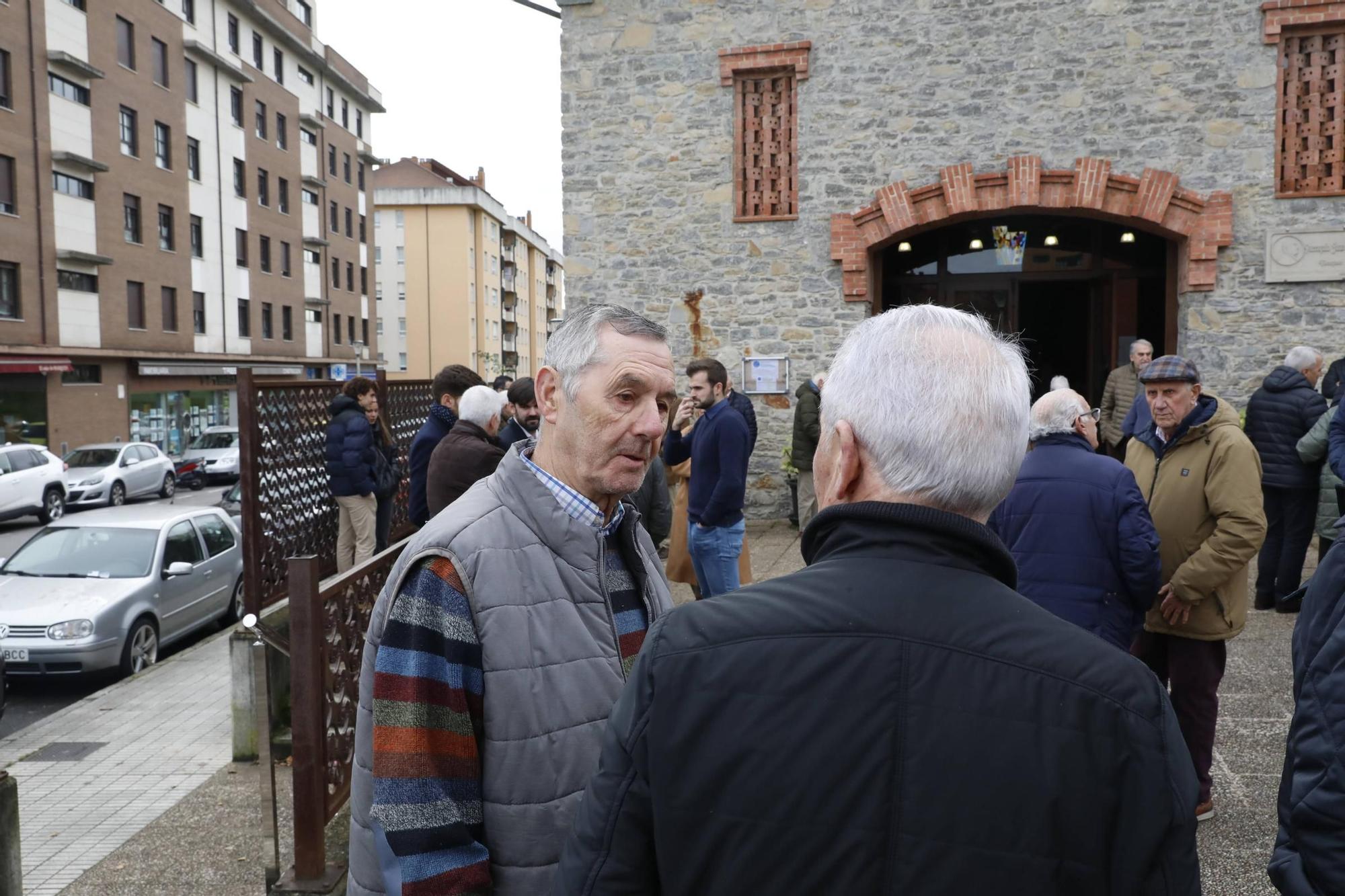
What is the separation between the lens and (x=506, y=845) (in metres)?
1.72

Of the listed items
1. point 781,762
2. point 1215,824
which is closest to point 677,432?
point 1215,824

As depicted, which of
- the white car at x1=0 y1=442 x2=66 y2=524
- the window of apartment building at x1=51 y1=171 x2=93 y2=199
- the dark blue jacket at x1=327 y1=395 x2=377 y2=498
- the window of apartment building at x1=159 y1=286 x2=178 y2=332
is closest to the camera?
the dark blue jacket at x1=327 y1=395 x2=377 y2=498

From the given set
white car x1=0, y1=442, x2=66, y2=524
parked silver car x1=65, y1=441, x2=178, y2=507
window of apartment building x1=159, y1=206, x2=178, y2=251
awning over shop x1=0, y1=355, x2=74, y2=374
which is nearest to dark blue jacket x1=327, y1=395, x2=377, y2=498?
white car x1=0, y1=442, x2=66, y2=524

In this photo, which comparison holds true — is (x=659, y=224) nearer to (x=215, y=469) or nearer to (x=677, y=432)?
(x=677, y=432)

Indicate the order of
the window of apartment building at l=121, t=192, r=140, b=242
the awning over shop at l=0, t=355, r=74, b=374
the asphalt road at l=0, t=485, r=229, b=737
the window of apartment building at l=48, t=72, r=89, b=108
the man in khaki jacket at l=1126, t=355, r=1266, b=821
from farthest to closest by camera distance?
the window of apartment building at l=121, t=192, r=140, b=242 < the window of apartment building at l=48, t=72, r=89, b=108 < the awning over shop at l=0, t=355, r=74, b=374 < the asphalt road at l=0, t=485, r=229, b=737 < the man in khaki jacket at l=1126, t=355, r=1266, b=821

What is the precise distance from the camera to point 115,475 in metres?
22.3

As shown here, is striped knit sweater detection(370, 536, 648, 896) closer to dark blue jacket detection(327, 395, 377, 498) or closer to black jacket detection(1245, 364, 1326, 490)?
dark blue jacket detection(327, 395, 377, 498)

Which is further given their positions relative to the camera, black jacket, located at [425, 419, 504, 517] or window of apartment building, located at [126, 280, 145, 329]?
window of apartment building, located at [126, 280, 145, 329]

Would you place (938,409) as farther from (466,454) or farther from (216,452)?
(216,452)

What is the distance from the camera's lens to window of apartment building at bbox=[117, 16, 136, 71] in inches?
1300

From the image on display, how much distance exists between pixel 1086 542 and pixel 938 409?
8.92 ft

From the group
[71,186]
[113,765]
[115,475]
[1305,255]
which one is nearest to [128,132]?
[71,186]

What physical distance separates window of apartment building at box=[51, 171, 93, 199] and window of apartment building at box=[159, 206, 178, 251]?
4.06 m

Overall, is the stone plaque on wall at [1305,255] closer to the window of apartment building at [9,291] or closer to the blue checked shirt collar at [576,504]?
the blue checked shirt collar at [576,504]
